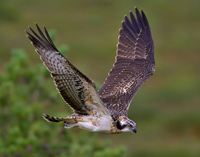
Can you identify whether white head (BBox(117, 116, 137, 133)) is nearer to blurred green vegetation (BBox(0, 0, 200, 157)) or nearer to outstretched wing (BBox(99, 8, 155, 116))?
outstretched wing (BBox(99, 8, 155, 116))

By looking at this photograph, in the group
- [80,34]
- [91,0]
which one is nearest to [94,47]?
[80,34]

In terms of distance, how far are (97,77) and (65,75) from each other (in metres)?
14.6

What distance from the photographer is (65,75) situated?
9.08 metres

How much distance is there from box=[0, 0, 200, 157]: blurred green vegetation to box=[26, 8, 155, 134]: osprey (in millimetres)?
1550

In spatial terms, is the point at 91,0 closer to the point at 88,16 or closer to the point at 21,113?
the point at 88,16

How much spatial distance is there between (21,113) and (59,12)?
713 inches

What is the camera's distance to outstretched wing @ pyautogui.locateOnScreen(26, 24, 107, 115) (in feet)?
29.3

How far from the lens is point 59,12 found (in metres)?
30.7

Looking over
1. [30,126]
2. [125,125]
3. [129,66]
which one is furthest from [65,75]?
[30,126]

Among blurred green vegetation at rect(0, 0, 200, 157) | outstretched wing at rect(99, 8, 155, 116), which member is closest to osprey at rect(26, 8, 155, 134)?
outstretched wing at rect(99, 8, 155, 116)

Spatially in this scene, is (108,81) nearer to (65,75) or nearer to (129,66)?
(129,66)

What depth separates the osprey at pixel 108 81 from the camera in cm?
904

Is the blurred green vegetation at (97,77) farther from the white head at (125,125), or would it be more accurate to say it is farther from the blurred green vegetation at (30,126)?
the white head at (125,125)

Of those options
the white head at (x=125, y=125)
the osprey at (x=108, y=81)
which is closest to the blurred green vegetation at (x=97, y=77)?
the osprey at (x=108, y=81)
